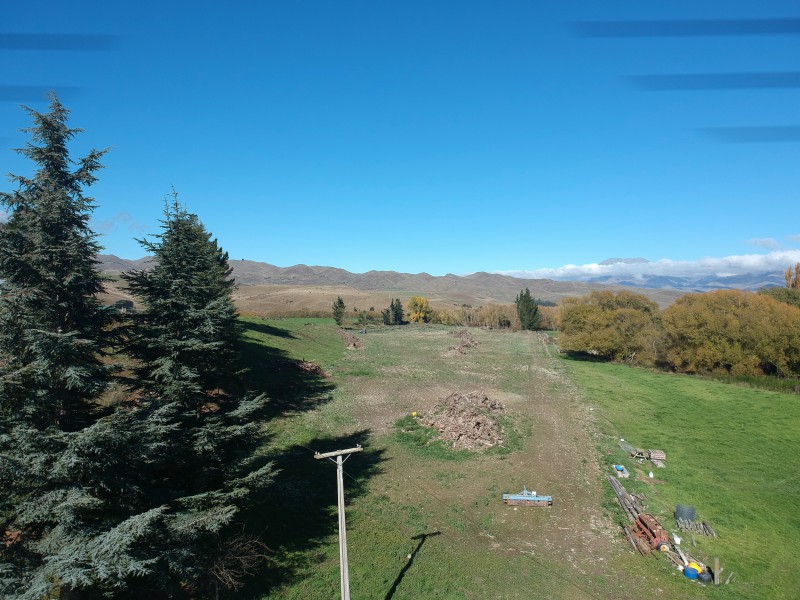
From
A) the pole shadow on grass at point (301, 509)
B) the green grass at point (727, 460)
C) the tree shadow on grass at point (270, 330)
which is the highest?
the tree shadow on grass at point (270, 330)

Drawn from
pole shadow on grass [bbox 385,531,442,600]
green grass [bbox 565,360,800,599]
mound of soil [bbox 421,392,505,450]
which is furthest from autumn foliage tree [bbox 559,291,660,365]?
pole shadow on grass [bbox 385,531,442,600]

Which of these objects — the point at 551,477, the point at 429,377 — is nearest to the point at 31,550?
the point at 551,477

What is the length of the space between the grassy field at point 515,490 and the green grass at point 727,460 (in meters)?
0.11

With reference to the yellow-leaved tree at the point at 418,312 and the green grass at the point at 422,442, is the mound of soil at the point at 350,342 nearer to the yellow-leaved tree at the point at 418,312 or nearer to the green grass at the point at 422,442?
the green grass at the point at 422,442

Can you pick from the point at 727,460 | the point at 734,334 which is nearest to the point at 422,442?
the point at 727,460

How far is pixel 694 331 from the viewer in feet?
181

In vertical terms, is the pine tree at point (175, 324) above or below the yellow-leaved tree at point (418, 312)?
above

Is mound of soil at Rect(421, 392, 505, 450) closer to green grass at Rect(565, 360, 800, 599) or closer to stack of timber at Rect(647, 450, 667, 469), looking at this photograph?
green grass at Rect(565, 360, 800, 599)

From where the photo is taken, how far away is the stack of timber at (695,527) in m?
17.7

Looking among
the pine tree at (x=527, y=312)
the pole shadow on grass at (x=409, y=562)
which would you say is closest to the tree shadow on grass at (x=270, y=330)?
the pole shadow on grass at (x=409, y=562)

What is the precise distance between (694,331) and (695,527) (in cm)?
4667

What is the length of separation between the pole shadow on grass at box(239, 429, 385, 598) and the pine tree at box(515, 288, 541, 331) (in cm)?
9211

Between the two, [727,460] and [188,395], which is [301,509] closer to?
[188,395]

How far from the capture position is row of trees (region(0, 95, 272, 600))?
860 centimetres
